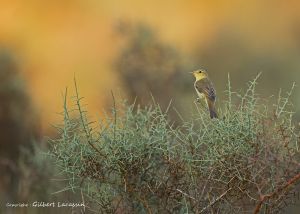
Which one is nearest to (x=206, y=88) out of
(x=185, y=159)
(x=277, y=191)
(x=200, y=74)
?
(x=200, y=74)

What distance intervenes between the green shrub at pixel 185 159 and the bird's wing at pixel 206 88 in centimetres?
185

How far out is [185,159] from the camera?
486 cm

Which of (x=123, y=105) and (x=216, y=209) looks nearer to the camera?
(x=216, y=209)

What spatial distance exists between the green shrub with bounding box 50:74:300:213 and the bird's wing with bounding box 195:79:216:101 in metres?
1.85

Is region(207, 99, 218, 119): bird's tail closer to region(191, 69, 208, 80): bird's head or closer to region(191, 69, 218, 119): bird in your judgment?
region(191, 69, 218, 119): bird

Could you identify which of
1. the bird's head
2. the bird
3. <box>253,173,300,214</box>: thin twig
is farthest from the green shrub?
the bird's head

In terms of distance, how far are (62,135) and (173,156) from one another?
0.73 m

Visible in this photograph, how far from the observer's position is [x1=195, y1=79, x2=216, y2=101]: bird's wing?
22.9ft

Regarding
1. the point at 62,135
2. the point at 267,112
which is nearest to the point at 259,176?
the point at 267,112

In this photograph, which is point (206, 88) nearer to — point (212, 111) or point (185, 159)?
point (212, 111)

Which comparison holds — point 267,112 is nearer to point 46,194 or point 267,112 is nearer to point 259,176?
point 259,176

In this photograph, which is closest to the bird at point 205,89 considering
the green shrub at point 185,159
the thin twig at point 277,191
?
the green shrub at point 185,159

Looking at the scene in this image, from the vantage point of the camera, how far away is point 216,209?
193 inches

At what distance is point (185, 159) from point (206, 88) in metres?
2.61
